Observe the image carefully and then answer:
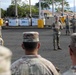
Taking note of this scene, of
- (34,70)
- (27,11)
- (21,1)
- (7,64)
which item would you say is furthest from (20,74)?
(21,1)

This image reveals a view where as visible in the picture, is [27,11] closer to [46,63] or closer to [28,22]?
[28,22]

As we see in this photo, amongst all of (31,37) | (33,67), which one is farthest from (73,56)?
(31,37)

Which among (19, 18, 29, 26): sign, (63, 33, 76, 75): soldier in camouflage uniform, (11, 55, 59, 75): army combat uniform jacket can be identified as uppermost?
(63, 33, 76, 75): soldier in camouflage uniform

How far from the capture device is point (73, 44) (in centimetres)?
370

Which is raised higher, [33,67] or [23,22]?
[33,67]

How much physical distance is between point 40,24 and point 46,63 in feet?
130

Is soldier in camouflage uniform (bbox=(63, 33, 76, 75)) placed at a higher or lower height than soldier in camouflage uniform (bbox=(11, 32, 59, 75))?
higher

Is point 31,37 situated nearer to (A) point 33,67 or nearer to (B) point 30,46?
(B) point 30,46

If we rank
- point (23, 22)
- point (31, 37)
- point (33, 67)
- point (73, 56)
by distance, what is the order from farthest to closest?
point (23, 22), point (31, 37), point (33, 67), point (73, 56)

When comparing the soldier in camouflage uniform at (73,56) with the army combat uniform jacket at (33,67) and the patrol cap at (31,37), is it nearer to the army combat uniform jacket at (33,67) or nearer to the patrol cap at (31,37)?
the army combat uniform jacket at (33,67)

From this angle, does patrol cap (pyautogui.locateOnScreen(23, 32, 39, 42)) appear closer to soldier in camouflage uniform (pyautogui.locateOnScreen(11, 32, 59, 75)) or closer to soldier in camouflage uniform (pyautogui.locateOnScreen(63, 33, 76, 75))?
soldier in camouflage uniform (pyautogui.locateOnScreen(11, 32, 59, 75))

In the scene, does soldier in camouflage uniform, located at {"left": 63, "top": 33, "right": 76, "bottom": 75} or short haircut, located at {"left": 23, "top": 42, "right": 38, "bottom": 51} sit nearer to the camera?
soldier in camouflage uniform, located at {"left": 63, "top": 33, "right": 76, "bottom": 75}

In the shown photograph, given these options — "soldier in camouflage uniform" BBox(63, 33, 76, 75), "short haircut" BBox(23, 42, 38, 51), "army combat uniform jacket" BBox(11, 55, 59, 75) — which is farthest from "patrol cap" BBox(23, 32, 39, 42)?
"soldier in camouflage uniform" BBox(63, 33, 76, 75)

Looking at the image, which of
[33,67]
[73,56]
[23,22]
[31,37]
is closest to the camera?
[73,56]
